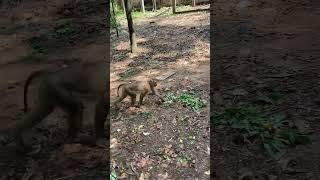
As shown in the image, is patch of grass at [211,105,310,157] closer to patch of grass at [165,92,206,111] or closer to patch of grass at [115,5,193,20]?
patch of grass at [165,92,206,111]

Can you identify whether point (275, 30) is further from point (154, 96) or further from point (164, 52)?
point (154, 96)

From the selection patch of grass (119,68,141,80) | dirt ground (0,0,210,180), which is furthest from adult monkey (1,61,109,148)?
patch of grass (119,68,141,80)

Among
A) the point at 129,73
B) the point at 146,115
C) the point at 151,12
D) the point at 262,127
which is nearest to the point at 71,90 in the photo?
the point at 146,115

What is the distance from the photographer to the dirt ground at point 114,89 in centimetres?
606

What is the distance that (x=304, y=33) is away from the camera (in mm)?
11227

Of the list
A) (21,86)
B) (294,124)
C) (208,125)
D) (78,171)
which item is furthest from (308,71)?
(21,86)

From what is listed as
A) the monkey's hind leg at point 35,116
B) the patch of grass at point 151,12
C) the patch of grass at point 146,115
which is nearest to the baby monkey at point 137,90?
the patch of grass at point 146,115

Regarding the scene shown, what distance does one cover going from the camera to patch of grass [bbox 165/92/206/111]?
298 inches

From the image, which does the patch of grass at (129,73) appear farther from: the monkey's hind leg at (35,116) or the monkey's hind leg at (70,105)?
the monkey's hind leg at (35,116)

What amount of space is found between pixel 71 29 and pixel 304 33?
724 centimetres

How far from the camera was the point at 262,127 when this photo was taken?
6.54 m

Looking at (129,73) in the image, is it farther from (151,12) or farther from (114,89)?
(151,12)

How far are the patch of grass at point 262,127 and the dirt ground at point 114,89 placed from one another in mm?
387

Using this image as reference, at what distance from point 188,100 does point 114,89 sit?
1917 mm
